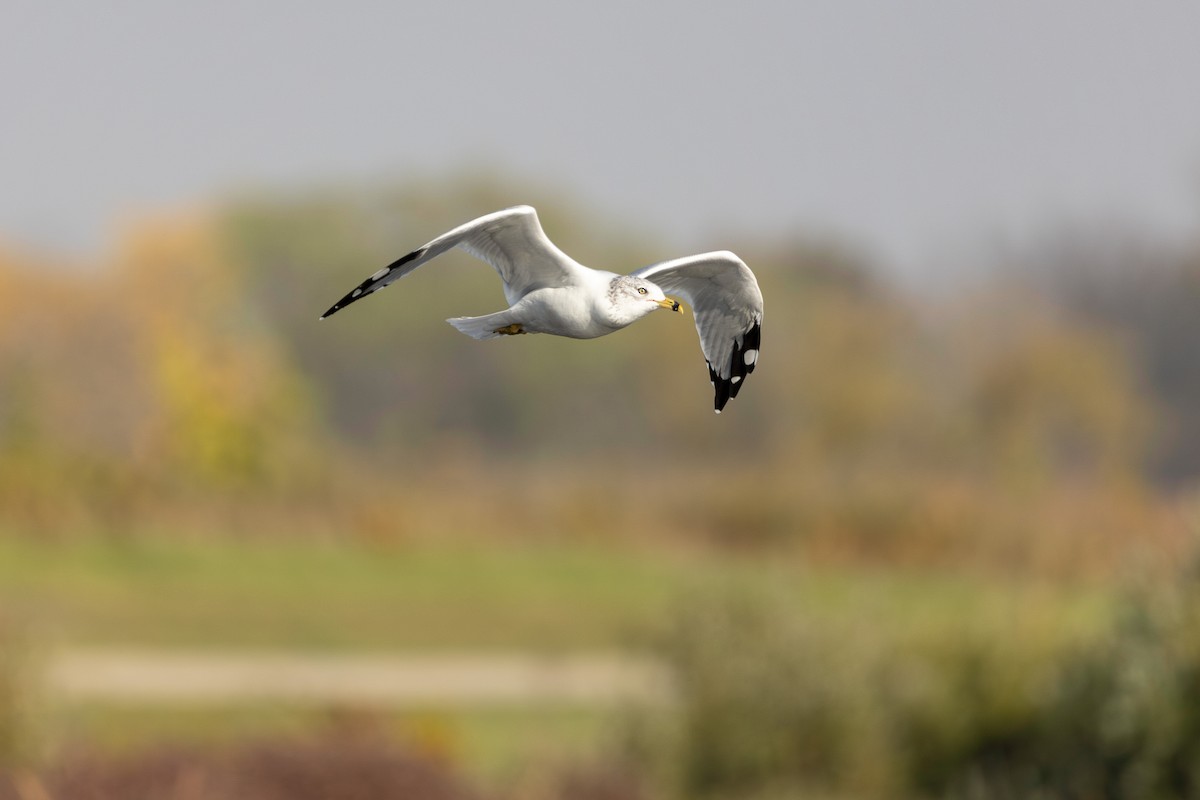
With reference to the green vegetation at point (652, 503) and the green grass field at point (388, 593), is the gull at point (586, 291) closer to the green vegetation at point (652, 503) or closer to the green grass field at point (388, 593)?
the green vegetation at point (652, 503)

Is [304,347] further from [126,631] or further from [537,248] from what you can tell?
[537,248]

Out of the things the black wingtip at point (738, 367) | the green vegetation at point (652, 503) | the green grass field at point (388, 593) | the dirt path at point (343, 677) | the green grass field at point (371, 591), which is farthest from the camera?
the green grass field at point (371, 591)

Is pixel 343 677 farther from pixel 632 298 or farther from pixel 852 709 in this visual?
pixel 632 298

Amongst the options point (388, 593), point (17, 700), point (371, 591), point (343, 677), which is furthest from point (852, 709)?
point (371, 591)

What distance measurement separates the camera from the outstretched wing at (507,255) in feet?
4.08

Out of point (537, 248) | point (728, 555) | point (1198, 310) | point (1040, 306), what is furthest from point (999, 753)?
point (728, 555)

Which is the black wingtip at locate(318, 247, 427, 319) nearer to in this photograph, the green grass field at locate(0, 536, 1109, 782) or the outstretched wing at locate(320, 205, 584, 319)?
the outstretched wing at locate(320, 205, 584, 319)

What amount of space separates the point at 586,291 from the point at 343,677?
32.0 metres

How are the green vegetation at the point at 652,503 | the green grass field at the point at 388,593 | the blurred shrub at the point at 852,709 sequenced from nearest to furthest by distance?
1. the green vegetation at the point at 652,503
2. the blurred shrub at the point at 852,709
3. the green grass field at the point at 388,593

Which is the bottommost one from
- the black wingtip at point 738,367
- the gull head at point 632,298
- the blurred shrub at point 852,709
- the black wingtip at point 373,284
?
the blurred shrub at point 852,709

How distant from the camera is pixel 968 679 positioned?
55.9 feet

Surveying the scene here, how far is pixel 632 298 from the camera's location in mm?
1239

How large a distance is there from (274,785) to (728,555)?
28684mm

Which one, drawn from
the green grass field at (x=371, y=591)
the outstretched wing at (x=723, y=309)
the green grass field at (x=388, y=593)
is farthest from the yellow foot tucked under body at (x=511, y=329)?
the green grass field at (x=371, y=591)
